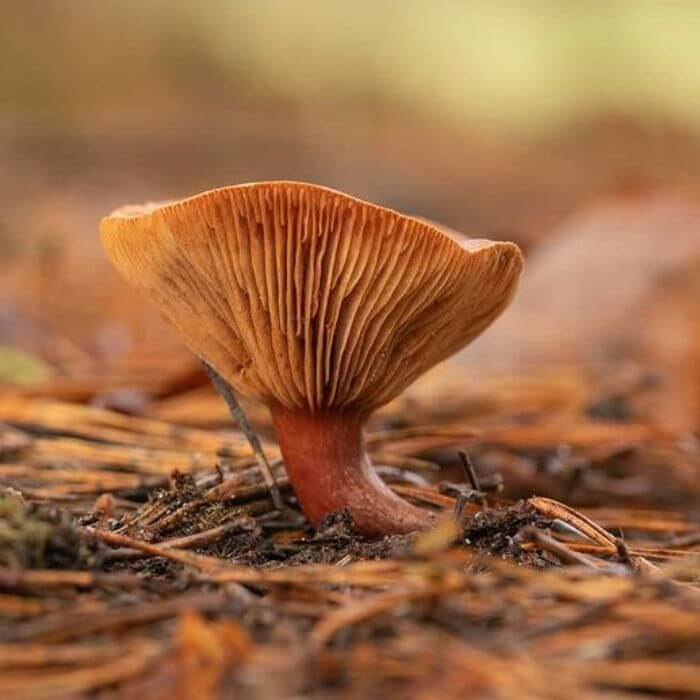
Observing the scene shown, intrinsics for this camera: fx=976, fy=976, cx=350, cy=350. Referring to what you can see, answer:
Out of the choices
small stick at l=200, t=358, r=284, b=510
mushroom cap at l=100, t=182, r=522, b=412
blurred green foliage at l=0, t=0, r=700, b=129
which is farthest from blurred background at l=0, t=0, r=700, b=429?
mushroom cap at l=100, t=182, r=522, b=412

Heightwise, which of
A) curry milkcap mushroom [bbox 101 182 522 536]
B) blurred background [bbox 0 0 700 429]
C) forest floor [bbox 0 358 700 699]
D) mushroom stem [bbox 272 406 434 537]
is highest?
blurred background [bbox 0 0 700 429]

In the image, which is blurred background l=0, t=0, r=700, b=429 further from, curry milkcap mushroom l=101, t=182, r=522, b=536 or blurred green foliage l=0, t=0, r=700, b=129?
curry milkcap mushroom l=101, t=182, r=522, b=536

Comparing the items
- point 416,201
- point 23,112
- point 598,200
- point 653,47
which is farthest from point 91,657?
point 653,47

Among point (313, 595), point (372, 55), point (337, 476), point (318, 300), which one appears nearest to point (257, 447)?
point (337, 476)

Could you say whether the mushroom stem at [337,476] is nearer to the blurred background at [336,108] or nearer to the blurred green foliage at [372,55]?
the blurred background at [336,108]

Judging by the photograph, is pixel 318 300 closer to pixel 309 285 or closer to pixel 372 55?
pixel 309 285

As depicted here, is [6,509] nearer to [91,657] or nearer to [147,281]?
[91,657]

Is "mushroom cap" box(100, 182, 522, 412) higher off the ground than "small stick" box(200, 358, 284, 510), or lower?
higher
